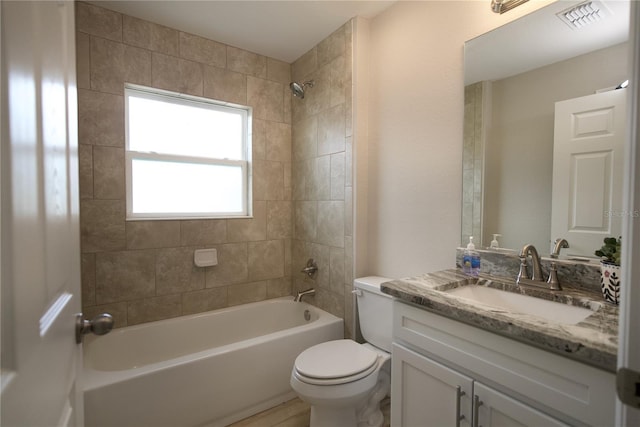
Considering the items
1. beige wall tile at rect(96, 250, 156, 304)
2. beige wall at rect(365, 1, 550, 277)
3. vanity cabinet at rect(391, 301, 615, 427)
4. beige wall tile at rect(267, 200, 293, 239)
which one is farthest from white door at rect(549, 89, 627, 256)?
beige wall tile at rect(96, 250, 156, 304)

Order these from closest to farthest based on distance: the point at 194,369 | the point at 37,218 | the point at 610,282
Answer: the point at 37,218 → the point at 610,282 → the point at 194,369

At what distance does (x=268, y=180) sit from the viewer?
2703mm

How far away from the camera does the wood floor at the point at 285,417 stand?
5.90 ft

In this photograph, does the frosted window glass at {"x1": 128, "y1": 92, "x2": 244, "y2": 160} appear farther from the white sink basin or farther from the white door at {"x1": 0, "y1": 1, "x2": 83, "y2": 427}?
the white sink basin

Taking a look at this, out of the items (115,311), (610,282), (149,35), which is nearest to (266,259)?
(115,311)

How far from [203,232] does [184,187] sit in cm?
40

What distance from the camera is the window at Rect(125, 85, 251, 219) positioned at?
2219 millimetres

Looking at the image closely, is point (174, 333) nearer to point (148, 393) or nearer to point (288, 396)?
point (148, 393)

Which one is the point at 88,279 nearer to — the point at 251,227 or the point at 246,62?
the point at 251,227

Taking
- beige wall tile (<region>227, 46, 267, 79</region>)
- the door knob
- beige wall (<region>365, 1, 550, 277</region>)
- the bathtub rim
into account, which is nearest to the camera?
the door knob

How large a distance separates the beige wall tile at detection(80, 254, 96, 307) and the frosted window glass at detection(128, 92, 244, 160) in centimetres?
83

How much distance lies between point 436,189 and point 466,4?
3.24 feet

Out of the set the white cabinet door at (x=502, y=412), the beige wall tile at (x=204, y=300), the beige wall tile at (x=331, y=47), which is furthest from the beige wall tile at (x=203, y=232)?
the white cabinet door at (x=502, y=412)

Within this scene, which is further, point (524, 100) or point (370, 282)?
point (370, 282)
